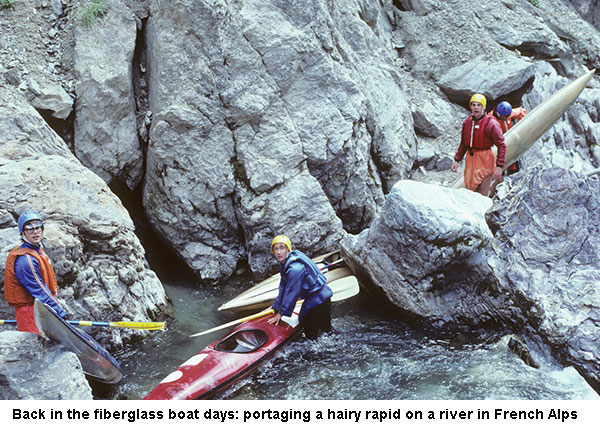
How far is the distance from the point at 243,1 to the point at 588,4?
11.9 metres

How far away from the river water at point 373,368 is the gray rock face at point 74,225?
0.61 m

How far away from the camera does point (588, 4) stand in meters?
15.2

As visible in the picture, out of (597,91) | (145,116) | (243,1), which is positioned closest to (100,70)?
(145,116)

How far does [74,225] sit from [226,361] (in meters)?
2.52

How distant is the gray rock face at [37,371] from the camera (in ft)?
14.0

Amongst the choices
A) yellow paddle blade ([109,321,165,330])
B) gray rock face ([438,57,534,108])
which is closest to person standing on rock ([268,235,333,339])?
yellow paddle blade ([109,321,165,330])

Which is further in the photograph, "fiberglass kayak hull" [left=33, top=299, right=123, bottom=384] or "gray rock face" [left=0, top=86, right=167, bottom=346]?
"gray rock face" [left=0, top=86, right=167, bottom=346]

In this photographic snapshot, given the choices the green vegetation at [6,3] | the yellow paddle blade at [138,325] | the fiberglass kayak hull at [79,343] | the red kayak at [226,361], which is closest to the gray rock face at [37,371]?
the fiberglass kayak hull at [79,343]

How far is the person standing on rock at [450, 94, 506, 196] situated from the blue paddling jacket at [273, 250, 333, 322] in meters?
3.74

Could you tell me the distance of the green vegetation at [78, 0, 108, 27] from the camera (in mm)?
8195

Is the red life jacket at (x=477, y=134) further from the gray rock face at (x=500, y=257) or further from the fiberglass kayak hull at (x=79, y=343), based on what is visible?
the fiberglass kayak hull at (x=79, y=343)

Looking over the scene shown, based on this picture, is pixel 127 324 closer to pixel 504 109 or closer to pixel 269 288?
pixel 269 288

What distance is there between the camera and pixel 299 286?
Result: 584cm

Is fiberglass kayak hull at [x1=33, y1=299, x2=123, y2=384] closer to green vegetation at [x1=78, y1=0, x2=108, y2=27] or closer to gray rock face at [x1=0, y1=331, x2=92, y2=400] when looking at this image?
gray rock face at [x1=0, y1=331, x2=92, y2=400]
